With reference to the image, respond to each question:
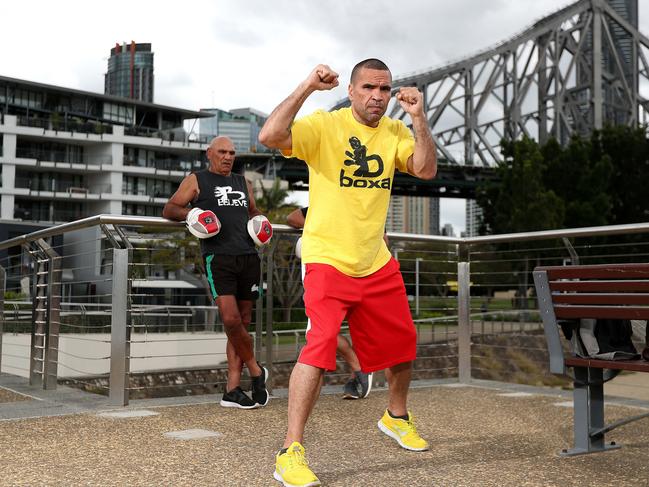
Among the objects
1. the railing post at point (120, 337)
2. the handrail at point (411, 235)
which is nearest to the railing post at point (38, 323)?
the handrail at point (411, 235)

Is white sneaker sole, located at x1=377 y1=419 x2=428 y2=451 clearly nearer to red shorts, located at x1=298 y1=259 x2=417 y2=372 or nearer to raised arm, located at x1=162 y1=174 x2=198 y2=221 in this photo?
red shorts, located at x1=298 y1=259 x2=417 y2=372

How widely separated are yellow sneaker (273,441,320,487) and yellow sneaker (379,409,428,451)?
74 cm

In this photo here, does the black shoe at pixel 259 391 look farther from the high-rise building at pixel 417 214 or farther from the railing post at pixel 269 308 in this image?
the high-rise building at pixel 417 214

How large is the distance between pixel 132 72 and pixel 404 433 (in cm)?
11499

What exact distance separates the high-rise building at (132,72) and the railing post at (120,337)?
107 metres

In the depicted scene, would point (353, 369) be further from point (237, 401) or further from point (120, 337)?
point (120, 337)

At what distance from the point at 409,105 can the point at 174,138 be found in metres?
62.5

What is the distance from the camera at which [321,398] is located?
16.4ft

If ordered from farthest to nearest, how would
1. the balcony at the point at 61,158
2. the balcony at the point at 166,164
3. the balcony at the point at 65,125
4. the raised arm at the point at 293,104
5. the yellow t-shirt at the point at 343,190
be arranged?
the balcony at the point at 166,164
the balcony at the point at 65,125
the balcony at the point at 61,158
the yellow t-shirt at the point at 343,190
the raised arm at the point at 293,104

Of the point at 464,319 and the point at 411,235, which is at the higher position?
the point at 411,235

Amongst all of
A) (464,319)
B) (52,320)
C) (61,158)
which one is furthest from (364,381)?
(61,158)

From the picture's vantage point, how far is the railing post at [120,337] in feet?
14.9

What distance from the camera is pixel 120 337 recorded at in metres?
4.53

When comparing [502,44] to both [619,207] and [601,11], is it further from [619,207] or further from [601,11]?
[619,207]
